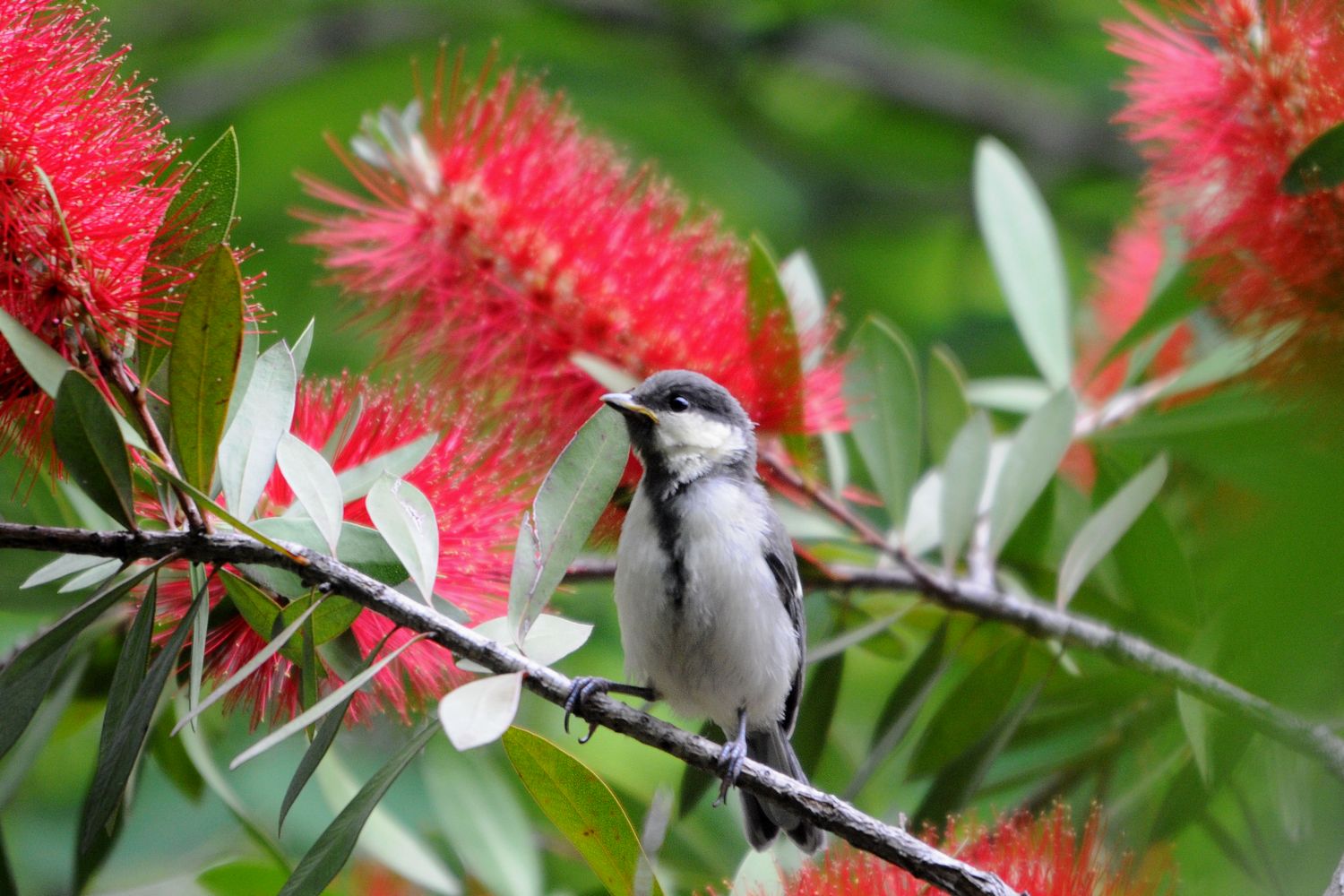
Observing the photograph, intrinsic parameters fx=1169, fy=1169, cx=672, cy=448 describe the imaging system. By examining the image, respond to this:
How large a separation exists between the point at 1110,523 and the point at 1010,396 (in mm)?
1024

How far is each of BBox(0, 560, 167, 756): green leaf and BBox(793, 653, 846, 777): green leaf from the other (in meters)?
1.42

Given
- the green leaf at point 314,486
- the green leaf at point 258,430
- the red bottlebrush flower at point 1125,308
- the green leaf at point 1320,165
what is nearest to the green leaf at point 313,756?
the green leaf at point 314,486

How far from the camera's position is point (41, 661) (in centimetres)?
154

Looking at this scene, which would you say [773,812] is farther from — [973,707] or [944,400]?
[944,400]

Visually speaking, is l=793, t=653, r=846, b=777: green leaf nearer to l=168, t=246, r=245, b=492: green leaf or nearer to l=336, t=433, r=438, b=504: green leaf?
l=336, t=433, r=438, b=504: green leaf

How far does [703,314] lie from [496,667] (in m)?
1.16

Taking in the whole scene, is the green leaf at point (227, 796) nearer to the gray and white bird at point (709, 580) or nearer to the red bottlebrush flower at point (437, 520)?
the red bottlebrush flower at point (437, 520)

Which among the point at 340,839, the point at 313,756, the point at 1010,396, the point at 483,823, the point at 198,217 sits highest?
the point at 198,217

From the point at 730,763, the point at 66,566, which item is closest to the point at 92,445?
the point at 66,566

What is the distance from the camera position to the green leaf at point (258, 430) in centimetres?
162

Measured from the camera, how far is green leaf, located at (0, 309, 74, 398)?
133 centimetres

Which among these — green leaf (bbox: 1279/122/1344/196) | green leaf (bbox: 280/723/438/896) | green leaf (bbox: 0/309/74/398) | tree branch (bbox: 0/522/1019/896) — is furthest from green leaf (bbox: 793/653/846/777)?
green leaf (bbox: 0/309/74/398)

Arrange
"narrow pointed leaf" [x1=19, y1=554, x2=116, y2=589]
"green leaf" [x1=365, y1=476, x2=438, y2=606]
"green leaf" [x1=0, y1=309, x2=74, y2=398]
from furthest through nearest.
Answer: "narrow pointed leaf" [x1=19, y1=554, x2=116, y2=589]
"green leaf" [x1=365, y1=476, x2=438, y2=606]
"green leaf" [x1=0, y1=309, x2=74, y2=398]

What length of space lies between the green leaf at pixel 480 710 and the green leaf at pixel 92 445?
49 centimetres
